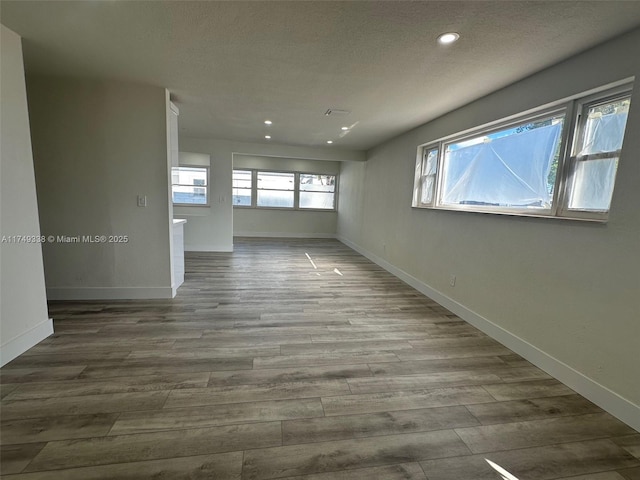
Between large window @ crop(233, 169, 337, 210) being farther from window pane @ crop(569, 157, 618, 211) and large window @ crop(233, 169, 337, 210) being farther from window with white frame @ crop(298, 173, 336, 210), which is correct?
window pane @ crop(569, 157, 618, 211)

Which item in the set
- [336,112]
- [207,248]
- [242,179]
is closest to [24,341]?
[336,112]

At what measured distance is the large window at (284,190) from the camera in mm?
8336

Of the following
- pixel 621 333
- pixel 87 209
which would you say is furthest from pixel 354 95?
pixel 87 209

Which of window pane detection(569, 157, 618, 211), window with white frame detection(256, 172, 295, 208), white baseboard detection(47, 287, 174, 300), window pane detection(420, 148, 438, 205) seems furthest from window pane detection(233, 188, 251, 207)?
window pane detection(569, 157, 618, 211)

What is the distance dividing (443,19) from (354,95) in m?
1.38

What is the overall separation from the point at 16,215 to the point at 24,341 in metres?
0.97

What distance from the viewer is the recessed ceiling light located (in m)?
1.81

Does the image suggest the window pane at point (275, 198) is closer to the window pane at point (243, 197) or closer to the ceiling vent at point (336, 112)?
the window pane at point (243, 197)

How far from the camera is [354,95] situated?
2984 mm

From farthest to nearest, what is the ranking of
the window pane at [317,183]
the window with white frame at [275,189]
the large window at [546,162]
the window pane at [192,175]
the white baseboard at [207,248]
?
the window pane at [317,183]
the window with white frame at [275,189]
the window pane at [192,175]
the white baseboard at [207,248]
the large window at [546,162]

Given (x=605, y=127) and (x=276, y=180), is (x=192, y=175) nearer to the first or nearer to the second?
(x=276, y=180)

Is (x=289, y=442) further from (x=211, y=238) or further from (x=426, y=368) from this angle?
(x=211, y=238)

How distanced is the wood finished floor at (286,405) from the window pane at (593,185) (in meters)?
1.32

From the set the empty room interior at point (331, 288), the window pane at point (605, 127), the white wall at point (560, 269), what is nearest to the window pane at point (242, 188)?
the empty room interior at point (331, 288)
